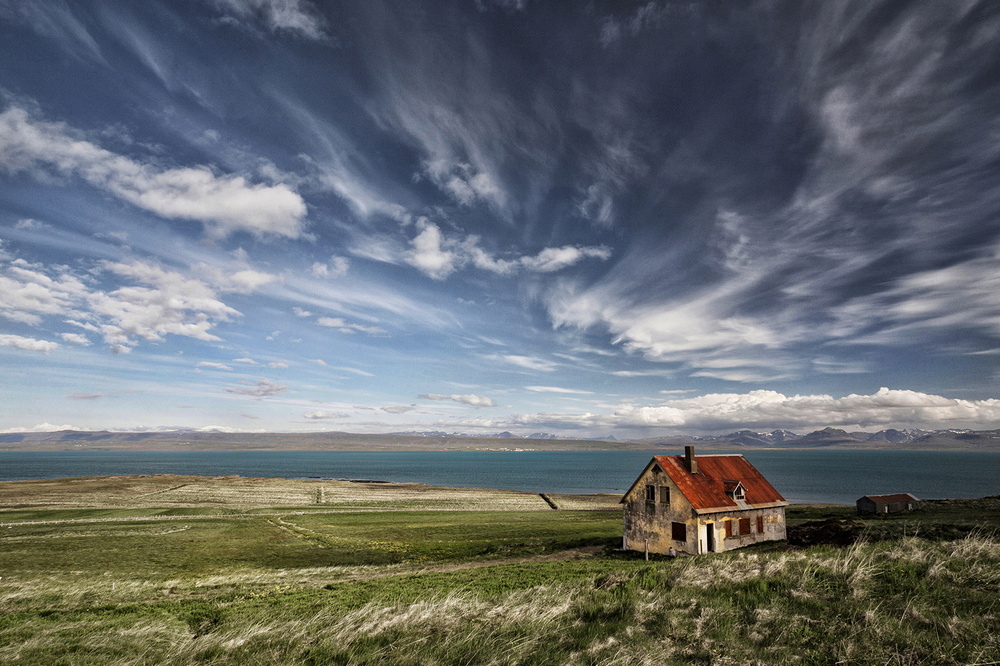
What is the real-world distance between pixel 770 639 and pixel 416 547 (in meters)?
44.6

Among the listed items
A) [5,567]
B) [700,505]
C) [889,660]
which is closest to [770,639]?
[889,660]

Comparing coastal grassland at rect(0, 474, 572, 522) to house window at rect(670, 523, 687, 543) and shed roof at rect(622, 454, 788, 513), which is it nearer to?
shed roof at rect(622, 454, 788, 513)

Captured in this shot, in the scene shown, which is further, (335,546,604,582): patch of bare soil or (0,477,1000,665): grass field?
(335,546,604,582): patch of bare soil

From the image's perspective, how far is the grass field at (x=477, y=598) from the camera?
750 centimetres

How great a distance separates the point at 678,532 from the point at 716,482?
687 cm

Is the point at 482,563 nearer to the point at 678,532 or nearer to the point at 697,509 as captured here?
the point at 678,532

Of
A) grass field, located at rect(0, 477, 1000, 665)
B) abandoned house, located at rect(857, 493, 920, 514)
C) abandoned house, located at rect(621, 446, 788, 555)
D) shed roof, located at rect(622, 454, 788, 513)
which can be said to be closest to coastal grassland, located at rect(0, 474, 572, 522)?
grass field, located at rect(0, 477, 1000, 665)

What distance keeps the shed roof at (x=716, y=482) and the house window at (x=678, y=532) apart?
2174 mm

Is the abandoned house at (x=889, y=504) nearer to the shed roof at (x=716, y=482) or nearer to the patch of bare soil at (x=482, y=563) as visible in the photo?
the shed roof at (x=716, y=482)

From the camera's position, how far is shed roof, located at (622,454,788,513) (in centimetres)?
3916

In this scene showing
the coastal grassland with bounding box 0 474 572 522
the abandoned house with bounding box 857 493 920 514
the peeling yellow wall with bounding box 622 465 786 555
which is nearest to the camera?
the peeling yellow wall with bounding box 622 465 786 555

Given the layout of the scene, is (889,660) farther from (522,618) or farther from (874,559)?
(522,618)

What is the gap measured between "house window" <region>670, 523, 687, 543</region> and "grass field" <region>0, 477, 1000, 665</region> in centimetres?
438

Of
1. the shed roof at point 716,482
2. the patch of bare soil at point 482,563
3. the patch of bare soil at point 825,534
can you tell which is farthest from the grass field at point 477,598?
the shed roof at point 716,482
